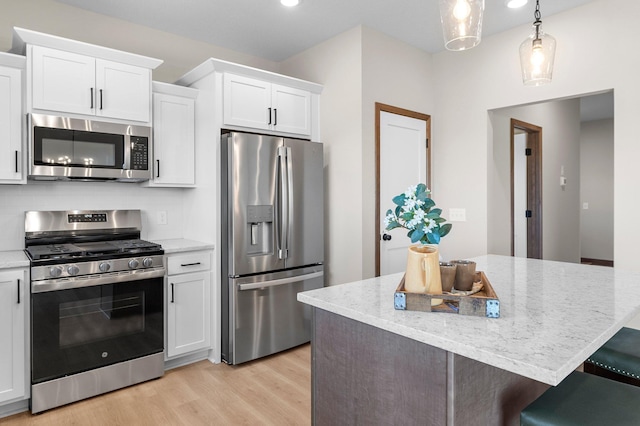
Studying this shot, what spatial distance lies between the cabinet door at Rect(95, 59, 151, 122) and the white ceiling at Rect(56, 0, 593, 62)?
0.55 metres

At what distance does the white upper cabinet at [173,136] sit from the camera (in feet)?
10.5

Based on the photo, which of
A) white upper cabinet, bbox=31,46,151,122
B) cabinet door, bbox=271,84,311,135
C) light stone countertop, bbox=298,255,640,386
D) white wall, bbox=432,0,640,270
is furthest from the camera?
cabinet door, bbox=271,84,311,135

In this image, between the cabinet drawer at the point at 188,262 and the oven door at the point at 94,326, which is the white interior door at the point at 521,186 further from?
the oven door at the point at 94,326

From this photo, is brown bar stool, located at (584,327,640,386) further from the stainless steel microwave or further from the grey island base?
the stainless steel microwave

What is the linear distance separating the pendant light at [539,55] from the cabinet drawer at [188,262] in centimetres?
248

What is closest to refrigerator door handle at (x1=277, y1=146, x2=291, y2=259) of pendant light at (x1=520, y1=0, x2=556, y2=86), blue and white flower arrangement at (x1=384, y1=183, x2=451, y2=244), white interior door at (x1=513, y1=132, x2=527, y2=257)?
pendant light at (x1=520, y1=0, x2=556, y2=86)

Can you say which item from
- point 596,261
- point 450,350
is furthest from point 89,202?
point 596,261

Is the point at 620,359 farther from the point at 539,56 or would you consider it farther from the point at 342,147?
the point at 342,147

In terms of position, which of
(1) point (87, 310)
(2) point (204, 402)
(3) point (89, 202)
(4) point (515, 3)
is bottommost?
(2) point (204, 402)

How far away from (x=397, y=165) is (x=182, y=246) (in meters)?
2.08

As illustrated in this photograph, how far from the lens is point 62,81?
270cm

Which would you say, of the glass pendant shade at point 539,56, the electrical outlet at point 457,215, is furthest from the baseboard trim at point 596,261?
the glass pendant shade at point 539,56

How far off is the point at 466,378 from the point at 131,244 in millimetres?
2546

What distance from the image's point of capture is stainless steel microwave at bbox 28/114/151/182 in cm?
263
